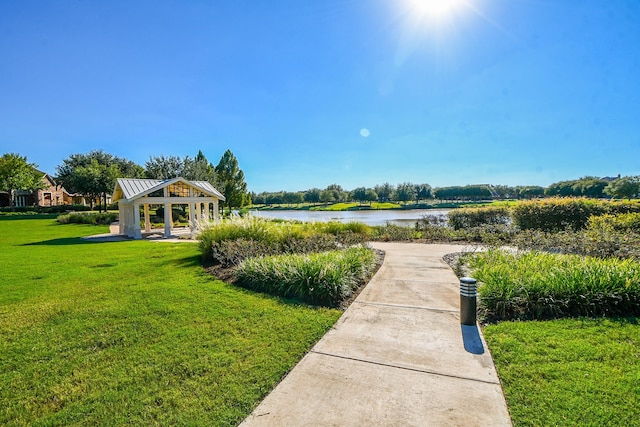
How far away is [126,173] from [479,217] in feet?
146

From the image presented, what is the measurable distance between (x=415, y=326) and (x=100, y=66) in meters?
12.2

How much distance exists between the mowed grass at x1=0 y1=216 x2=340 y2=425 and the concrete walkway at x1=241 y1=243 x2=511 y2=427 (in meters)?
0.25

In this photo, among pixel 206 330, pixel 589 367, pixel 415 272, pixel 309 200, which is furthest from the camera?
pixel 309 200

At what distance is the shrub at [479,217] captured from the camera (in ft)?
Result: 48.4

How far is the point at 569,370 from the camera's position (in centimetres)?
306

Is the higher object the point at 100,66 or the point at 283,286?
the point at 100,66

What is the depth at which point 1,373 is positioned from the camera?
3.27 m

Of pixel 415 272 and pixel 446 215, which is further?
pixel 446 215

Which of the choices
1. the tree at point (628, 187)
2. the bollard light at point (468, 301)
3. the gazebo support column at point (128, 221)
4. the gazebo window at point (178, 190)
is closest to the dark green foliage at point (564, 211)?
the bollard light at point (468, 301)

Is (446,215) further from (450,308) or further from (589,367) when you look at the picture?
(589,367)

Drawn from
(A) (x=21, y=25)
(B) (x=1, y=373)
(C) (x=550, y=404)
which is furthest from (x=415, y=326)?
(A) (x=21, y=25)

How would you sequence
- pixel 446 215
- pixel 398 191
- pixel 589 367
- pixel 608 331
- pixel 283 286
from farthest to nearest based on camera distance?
pixel 398 191
pixel 446 215
pixel 283 286
pixel 608 331
pixel 589 367

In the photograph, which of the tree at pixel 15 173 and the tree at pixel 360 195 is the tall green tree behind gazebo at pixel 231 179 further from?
the tree at pixel 360 195

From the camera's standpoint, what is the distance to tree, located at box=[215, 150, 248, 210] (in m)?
34.7
